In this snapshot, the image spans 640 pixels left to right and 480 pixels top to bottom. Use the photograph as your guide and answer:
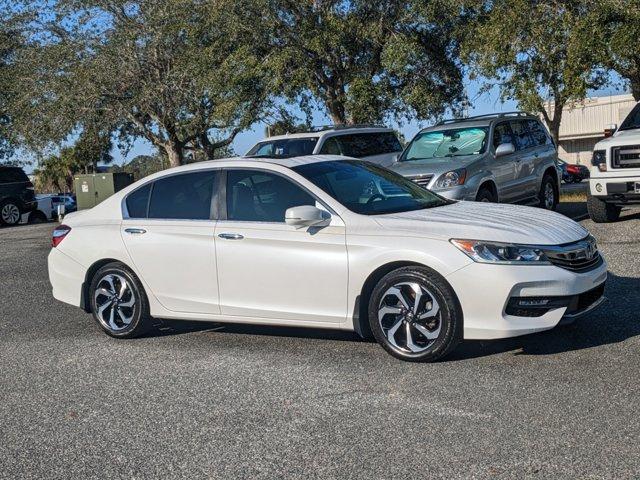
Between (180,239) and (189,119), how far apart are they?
23.6 m

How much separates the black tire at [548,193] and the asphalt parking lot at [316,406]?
7140 millimetres

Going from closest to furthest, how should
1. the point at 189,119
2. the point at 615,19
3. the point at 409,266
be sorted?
the point at 409,266, the point at 615,19, the point at 189,119

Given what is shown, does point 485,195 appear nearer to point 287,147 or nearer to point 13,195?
point 287,147

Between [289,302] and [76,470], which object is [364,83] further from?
[76,470]

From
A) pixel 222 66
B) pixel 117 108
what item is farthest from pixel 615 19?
pixel 117 108

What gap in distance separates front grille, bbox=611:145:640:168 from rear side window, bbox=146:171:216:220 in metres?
7.25

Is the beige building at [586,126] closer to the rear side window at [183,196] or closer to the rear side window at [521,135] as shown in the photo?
the rear side window at [521,135]

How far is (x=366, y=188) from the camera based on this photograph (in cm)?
710

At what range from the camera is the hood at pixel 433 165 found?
1291cm

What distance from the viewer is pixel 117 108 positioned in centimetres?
3097

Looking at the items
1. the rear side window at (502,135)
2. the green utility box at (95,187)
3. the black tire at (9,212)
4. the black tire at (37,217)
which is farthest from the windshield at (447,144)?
the black tire at (37,217)

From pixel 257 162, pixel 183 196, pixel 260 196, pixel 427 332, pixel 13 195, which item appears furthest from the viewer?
pixel 13 195

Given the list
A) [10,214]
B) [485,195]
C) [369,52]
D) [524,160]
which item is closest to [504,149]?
[485,195]

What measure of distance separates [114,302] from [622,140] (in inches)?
313
